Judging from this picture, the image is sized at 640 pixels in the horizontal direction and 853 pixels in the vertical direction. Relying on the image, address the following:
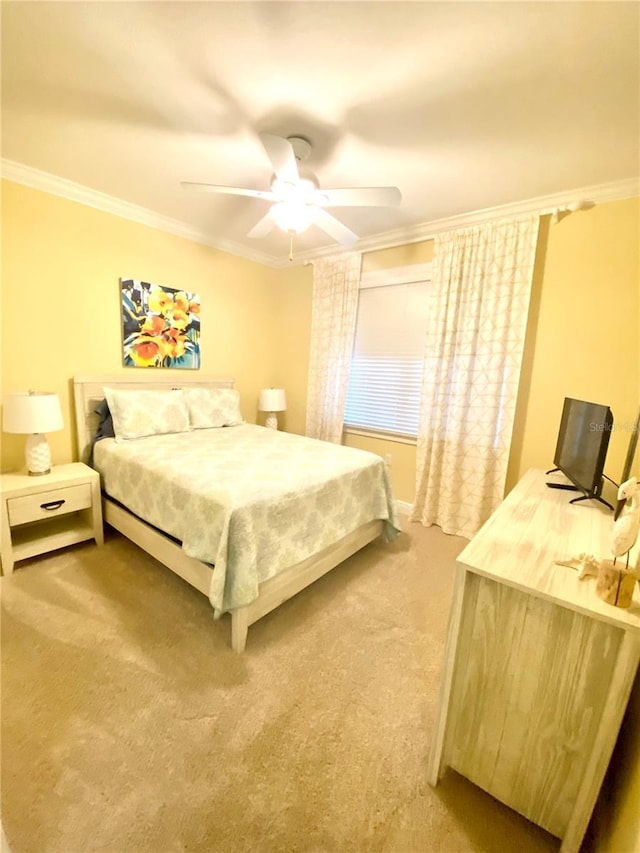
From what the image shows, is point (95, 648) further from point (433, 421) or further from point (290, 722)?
point (433, 421)

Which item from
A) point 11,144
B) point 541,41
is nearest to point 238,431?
point 11,144

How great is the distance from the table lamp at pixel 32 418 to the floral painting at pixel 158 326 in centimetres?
87

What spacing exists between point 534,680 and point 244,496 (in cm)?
126

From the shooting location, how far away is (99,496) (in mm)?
2424

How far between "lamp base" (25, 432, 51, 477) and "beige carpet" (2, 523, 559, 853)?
2.10ft

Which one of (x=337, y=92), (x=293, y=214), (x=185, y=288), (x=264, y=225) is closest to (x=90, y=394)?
(x=185, y=288)

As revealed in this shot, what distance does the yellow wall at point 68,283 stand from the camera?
236 cm

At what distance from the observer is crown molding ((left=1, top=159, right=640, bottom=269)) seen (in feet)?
7.25

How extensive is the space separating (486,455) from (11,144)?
373cm

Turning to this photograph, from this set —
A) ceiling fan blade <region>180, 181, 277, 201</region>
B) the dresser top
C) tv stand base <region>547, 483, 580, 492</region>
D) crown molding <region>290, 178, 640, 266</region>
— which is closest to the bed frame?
the dresser top

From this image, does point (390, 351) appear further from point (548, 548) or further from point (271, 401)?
point (548, 548)

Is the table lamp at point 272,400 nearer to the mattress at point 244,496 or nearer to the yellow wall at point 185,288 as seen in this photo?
the mattress at point 244,496

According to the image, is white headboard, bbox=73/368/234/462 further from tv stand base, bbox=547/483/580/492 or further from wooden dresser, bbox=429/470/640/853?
tv stand base, bbox=547/483/580/492

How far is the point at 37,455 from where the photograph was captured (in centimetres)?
227
